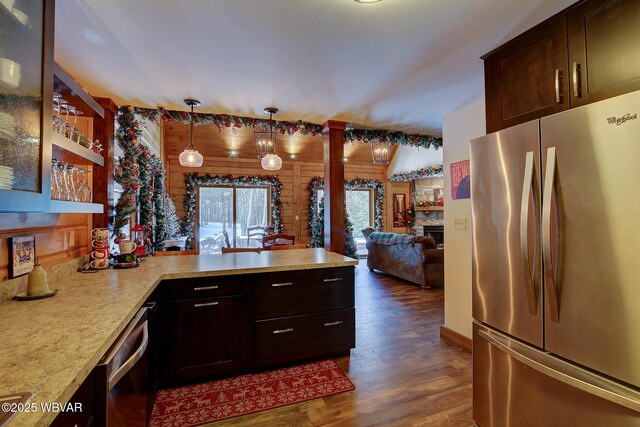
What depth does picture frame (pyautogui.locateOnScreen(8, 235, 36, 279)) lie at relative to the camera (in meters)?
1.53

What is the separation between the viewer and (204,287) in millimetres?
2166

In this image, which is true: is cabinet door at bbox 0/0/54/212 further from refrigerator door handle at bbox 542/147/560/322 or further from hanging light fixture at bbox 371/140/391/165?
hanging light fixture at bbox 371/140/391/165

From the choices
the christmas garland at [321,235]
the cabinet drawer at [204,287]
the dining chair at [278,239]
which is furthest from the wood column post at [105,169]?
the christmas garland at [321,235]

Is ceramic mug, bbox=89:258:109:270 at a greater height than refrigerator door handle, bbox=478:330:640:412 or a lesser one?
greater

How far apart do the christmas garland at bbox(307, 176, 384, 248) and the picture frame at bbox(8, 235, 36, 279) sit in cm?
605

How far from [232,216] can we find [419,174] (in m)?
5.20

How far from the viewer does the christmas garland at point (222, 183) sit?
279 inches

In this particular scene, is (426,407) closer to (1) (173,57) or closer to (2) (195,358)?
(2) (195,358)

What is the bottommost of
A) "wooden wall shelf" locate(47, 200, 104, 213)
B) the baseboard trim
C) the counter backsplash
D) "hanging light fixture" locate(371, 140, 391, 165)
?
the baseboard trim

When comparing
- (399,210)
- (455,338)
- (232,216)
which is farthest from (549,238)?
(399,210)

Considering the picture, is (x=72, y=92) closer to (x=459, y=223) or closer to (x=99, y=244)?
(x=99, y=244)

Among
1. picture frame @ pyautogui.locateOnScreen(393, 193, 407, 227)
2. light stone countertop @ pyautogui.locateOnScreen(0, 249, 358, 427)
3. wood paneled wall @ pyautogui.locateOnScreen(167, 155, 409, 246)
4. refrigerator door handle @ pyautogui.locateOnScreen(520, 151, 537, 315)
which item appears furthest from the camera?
picture frame @ pyautogui.locateOnScreen(393, 193, 407, 227)

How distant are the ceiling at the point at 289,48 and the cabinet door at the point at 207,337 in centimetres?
182

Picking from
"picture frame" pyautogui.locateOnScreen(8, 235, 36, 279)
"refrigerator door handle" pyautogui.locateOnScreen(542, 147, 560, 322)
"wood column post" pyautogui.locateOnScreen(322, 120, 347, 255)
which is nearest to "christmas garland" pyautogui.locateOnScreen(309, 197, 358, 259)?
"wood column post" pyautogui.locateOnScreen(322, 120, 347, 255)
